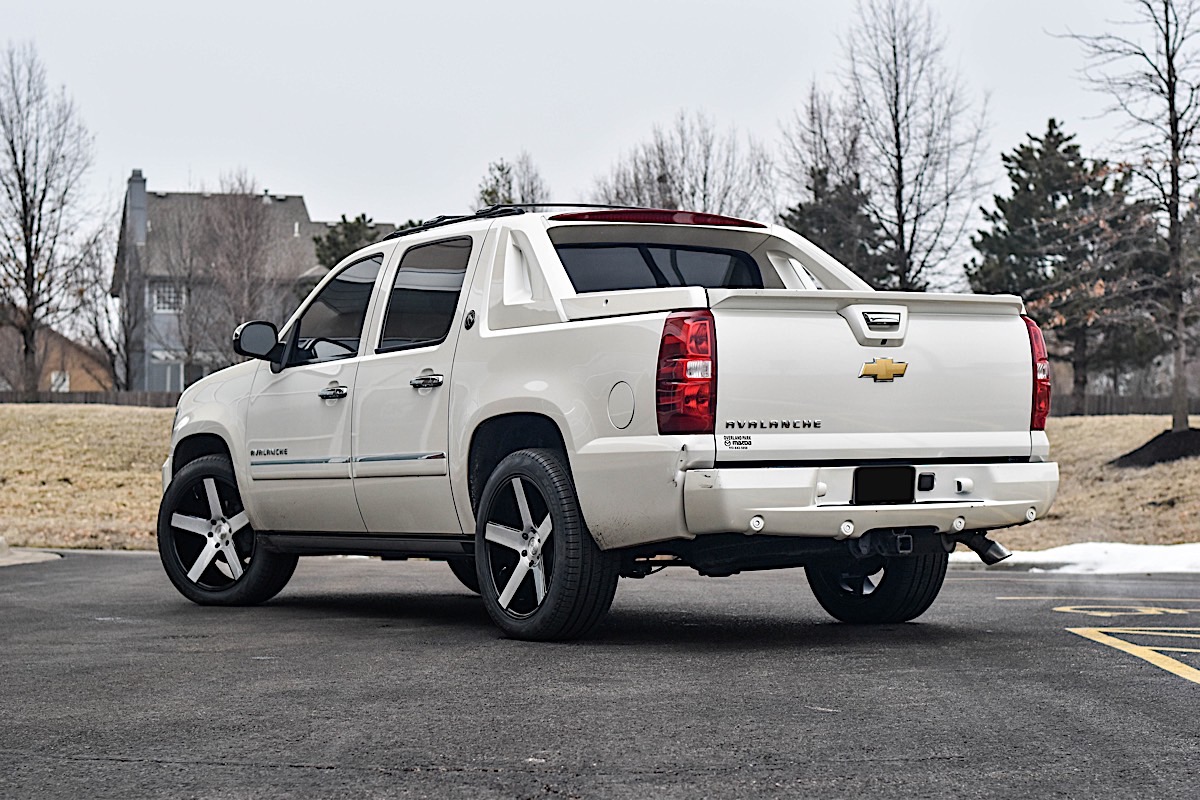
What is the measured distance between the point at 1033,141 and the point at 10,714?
47.4 meters

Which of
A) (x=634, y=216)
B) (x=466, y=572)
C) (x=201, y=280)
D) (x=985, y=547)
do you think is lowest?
(x=466, y=572)

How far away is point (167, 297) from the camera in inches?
1826

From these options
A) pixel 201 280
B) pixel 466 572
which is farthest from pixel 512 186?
pixel 466 572

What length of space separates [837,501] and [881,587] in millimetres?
1682

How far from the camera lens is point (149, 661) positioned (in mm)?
6535

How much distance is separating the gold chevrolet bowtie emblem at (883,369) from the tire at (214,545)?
3.96m

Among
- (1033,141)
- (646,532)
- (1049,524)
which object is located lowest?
(1049,524)

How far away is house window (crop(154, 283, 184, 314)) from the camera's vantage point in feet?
147

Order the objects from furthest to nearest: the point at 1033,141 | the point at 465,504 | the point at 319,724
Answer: the point at 1033,141
the point at 465,504
the point at 319,724

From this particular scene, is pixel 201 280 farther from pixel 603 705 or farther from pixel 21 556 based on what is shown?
pixel 603 705

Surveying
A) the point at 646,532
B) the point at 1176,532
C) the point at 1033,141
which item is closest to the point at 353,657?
the point at 646,532

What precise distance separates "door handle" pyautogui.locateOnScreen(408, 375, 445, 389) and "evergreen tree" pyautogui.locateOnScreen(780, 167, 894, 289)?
23254 millimetres

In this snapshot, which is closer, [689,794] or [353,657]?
[689,794]

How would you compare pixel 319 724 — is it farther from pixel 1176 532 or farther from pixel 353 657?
pixel 1176 532
